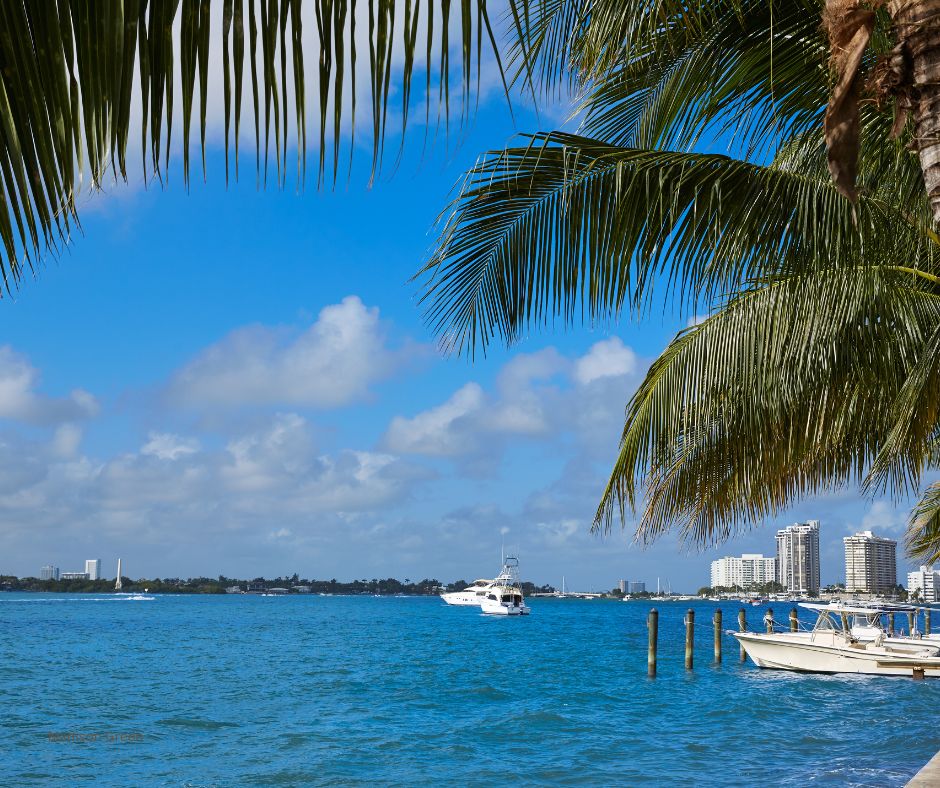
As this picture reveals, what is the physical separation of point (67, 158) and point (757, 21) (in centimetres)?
435

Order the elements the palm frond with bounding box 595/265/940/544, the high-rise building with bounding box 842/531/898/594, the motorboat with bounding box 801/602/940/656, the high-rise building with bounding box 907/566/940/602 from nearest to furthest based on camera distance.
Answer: the palm frond with bounding box 595/265/940/544, the motorboat with bounding box 801/602/940/656, the high-rise building with bounding box 842/531/898/594, the high-rise building with bounding box 907/566/940/602

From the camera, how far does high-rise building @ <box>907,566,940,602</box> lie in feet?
520

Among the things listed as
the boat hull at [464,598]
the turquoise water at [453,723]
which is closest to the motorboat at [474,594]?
the boat hull at [464,598]

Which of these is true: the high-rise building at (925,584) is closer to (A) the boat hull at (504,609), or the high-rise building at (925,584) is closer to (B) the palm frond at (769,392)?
(A) the boat hull at (504,609)

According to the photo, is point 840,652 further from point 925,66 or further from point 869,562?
point 869,562

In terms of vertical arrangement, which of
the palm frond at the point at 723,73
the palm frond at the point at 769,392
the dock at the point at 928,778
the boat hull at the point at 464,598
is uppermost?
the palm frond at the point at 723,73

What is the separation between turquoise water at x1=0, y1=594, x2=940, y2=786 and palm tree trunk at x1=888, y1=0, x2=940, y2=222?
46.6 feet

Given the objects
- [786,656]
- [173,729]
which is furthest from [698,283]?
[786,656]

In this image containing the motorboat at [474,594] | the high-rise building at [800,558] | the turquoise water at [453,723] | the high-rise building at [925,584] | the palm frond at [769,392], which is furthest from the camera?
the high-rise building at [925,584]

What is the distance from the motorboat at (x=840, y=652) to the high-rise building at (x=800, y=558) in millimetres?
107453

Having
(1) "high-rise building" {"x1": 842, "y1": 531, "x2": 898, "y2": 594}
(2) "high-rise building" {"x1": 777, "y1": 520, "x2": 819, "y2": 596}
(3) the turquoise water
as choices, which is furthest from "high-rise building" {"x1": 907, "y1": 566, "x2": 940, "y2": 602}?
(3) the turquoise water

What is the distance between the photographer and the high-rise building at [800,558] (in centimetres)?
13988

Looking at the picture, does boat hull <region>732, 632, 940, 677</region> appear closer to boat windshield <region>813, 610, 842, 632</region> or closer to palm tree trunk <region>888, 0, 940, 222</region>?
boat windshield <region>813, 610, 842, 632</region>

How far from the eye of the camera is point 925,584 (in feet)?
553
